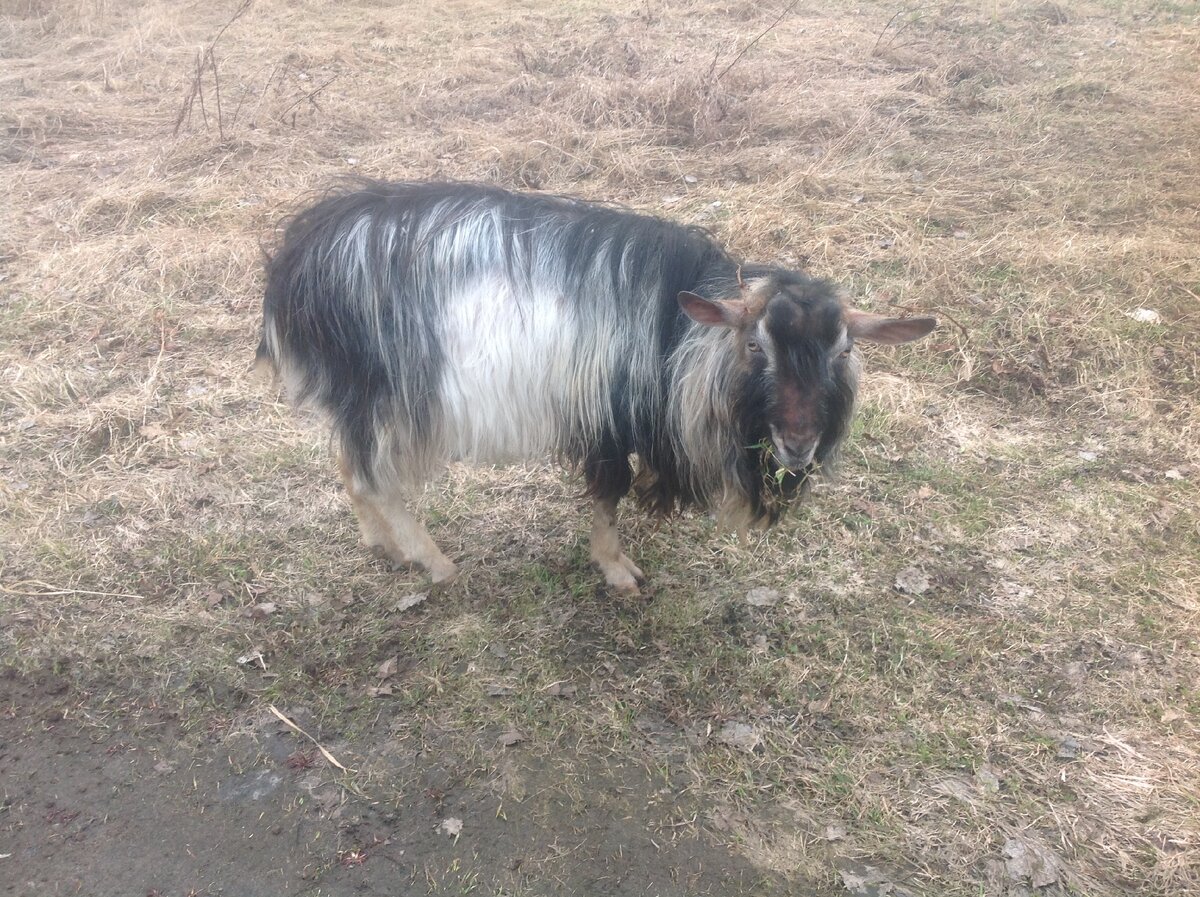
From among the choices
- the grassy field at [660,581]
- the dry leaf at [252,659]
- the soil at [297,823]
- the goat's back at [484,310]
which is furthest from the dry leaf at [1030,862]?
the dry leaf at [252,659]

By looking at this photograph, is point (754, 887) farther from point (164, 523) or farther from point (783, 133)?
point (783, 133)

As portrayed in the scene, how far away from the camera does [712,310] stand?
3035mm

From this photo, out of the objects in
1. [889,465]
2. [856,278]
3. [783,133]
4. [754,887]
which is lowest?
[754,887]

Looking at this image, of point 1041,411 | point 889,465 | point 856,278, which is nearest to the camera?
point 889,465

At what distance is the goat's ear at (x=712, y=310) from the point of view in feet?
9.82

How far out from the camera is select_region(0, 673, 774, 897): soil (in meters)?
3.00

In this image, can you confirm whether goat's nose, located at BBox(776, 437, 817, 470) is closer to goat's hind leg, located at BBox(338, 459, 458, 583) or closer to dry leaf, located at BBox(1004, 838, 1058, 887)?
dry leaf, located at BBox(1004, 838, 1058, 887)

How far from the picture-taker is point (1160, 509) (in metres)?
4.46

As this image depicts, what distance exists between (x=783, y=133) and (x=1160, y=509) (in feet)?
16.8

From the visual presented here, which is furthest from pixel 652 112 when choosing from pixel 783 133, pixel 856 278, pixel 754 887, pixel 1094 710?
pixel 754 887

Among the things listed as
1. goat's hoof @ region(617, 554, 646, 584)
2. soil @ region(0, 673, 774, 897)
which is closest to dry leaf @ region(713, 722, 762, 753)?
soil @ region(0, 673, 774, 897)

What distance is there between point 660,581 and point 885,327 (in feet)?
5.72

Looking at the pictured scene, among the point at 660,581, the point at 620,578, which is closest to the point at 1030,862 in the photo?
the point at 660,581

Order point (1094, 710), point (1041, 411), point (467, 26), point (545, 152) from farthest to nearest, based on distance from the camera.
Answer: point (467, 26) < point (545, 152) < point (1041, 411) < point (1094, 710)
